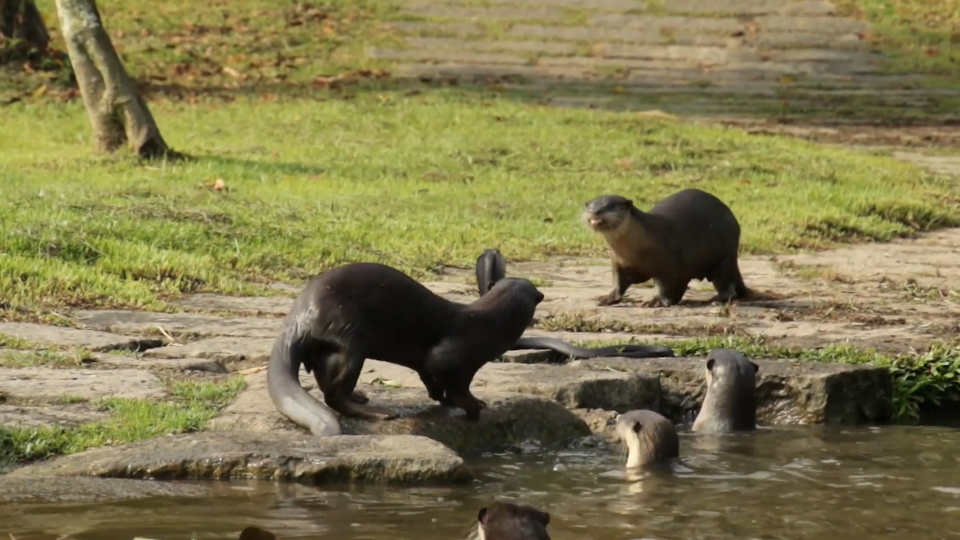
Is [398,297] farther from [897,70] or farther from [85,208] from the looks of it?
[897,70]

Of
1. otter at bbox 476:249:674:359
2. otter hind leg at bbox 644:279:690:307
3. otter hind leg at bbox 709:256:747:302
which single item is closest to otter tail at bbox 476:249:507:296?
otter at bbox 476:249:674:359

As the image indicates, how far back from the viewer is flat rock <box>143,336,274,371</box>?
6193mm

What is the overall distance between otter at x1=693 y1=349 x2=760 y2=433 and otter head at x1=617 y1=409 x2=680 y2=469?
0.44m

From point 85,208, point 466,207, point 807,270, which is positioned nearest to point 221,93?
point 466,207

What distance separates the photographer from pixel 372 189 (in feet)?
36.7

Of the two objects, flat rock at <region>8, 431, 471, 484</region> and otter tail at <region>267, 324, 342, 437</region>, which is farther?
otter tail at <region>267, 324, 342, 437</region>

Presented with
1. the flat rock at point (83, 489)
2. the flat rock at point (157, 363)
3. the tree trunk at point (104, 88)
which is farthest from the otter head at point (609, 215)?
the tree trunk at point (104, 88)

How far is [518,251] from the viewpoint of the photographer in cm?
921

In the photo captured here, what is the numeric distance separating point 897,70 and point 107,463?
15.1m

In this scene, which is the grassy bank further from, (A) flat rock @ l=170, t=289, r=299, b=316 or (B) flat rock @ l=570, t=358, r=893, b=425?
(B) flat rock @ l=570, t=358, r=893, b=425

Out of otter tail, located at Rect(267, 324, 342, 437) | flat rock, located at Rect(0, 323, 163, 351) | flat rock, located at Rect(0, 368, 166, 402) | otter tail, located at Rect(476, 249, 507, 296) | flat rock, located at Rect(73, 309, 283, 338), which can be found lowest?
flat rock, located at Rect(73, 309, 283, 338)

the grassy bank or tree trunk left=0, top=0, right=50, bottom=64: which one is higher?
tree trunk left=0, top=0, right=50, bottom=64

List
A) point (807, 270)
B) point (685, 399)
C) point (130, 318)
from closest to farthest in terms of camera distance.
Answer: point (685, 399)
point (130, 318)
point (807, 270)

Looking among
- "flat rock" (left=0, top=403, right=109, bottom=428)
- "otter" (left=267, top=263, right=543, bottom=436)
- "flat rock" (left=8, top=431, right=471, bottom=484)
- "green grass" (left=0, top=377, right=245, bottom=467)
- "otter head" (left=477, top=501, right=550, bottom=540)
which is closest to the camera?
"otter head" (left=477, top=501, right=550, bottom=540)
